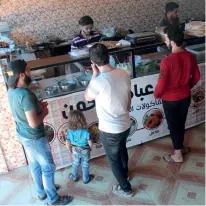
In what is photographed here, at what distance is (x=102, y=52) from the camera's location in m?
2.38

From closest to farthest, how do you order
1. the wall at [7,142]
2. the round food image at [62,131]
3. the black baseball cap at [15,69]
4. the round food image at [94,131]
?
the black baseball cap at [15,69]
the wall at [7,142]
the round food image at [62,131]
the round food image at [94,131]

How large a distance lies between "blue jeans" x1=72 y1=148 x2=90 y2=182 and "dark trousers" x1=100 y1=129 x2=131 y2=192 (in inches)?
11.8

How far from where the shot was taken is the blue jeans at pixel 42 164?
2635 mm

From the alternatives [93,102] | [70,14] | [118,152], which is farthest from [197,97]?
[70,14]

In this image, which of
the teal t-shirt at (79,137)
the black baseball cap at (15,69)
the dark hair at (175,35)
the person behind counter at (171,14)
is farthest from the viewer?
the person behind counter at (171,14)

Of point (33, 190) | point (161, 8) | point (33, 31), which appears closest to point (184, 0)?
point (161, 8)

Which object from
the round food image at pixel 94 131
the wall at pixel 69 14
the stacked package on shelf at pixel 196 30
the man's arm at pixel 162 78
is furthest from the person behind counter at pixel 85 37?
the wall at pixel 69 14

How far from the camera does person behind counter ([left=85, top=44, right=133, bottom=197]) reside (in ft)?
7.98

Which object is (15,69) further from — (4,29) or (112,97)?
(4,29)

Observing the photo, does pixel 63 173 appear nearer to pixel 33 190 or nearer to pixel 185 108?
pixel 33 190

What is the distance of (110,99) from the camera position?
2.48m

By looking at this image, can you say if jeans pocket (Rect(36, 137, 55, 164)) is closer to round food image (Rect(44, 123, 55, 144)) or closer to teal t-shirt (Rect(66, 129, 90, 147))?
teal t-shirt (Rect(66, 129, 90, 147))

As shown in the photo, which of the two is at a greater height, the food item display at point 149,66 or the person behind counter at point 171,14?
the person behind counter at point 171,14

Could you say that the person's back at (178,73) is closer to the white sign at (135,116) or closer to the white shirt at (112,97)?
the white sign at (135,116)
